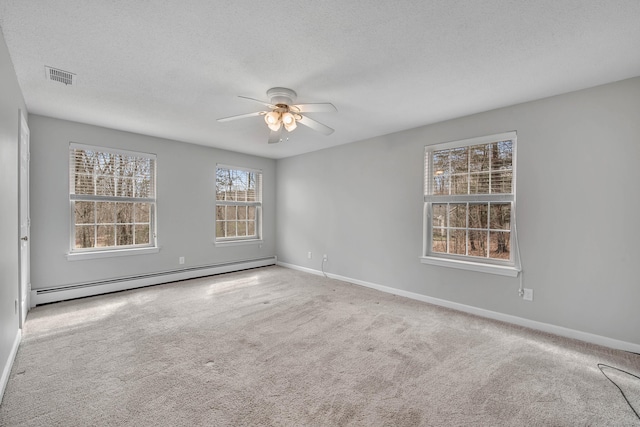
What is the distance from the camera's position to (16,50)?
2076 millimetres

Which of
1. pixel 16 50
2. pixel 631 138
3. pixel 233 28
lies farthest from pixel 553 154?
pixel 16 50

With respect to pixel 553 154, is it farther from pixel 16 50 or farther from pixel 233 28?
pixel 16 50

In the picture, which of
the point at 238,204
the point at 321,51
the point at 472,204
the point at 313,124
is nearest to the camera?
the point at 321,51

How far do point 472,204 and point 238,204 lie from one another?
412 centimetres

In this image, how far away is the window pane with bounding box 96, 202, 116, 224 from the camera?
4.02 metres

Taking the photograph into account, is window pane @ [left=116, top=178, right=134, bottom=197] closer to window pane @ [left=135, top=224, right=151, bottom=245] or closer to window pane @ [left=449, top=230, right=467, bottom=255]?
window pane @ [left=135, top=224, right=151, bottom=245]

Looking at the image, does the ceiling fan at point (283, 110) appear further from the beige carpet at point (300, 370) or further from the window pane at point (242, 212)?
the window pane at point (242, 212)

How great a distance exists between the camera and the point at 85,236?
3.92m

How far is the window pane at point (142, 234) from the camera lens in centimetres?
439

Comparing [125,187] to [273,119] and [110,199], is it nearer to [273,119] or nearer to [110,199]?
[110,199]

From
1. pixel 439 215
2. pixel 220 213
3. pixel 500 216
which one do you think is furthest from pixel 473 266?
pixel 220 213

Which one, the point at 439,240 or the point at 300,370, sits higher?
the point at 439,240

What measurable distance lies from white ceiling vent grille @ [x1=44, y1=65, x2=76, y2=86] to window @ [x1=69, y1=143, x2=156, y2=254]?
→ 155 cm

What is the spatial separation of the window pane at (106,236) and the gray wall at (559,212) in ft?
13.3
